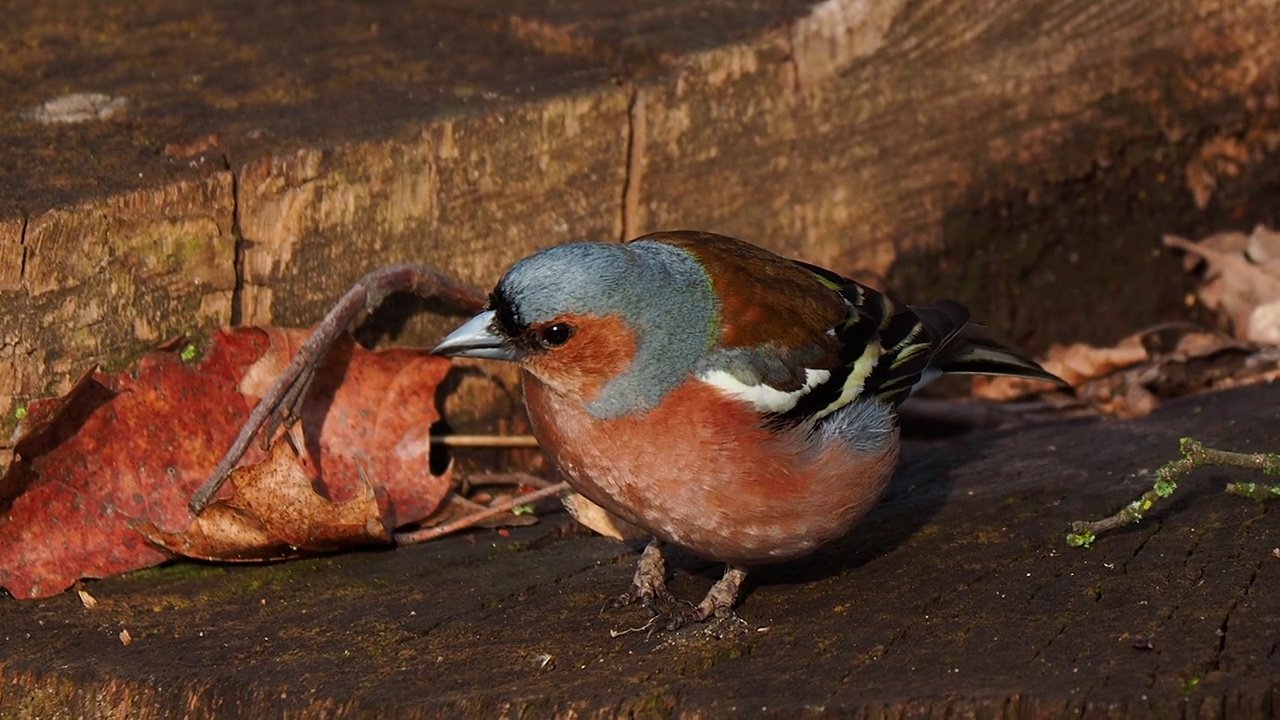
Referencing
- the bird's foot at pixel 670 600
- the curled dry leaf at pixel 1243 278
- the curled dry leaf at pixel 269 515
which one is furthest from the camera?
the curled dry leaf at pixel 1243 278

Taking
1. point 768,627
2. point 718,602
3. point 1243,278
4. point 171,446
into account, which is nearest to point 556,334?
point 718,602

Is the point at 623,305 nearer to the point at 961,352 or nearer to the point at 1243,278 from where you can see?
the point at 961,352

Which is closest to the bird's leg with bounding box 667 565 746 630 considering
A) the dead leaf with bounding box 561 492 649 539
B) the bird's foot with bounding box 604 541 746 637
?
the bird's foot with bounding box 604 541 746 637

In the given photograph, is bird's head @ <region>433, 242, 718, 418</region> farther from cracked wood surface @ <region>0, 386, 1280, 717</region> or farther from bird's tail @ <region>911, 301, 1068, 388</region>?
bird's tail @ <region>911, 301, 1068, 388</region>

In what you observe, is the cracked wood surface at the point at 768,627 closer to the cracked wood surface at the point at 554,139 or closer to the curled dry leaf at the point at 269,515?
the curled dry leaf at the point at 269,515

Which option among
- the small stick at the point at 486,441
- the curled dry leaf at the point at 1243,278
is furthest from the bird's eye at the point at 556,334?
the curled dry leaf at the point at 1243,278
